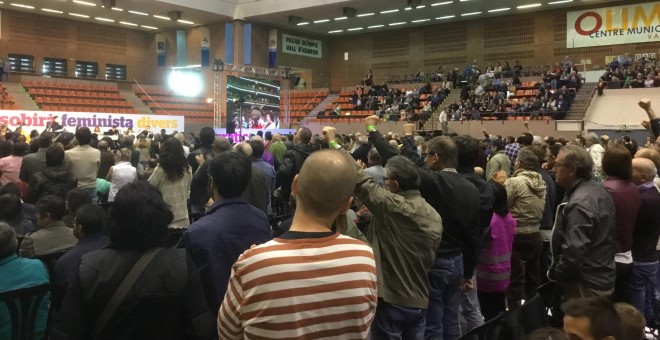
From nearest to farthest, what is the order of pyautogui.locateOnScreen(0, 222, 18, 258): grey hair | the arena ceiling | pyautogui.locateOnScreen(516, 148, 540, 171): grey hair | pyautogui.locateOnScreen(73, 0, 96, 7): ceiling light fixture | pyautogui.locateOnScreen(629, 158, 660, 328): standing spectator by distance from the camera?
pyautogui.locateOnScreen(0, 222, 18, 258): grey hair < pyautogui.locateOnScreen(629, 158, 660, 328): standing spectator < pyautogui.locateOnScreen(516, 148, 540, 171): grey hair < pyautogui.locateOnScreen(73, 0, 96, 7): ceiling light fixture < the arena ceiling

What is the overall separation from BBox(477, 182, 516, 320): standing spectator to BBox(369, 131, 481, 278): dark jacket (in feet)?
2.16

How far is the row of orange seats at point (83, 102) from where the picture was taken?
747 inches

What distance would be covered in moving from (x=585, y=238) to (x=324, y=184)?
196 centimetres

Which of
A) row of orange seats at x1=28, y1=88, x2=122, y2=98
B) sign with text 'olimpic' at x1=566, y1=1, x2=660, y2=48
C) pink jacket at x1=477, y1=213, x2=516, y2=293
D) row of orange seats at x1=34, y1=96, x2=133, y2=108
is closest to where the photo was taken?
pink jacket at x1=477, y1=213, x2=516, y2=293

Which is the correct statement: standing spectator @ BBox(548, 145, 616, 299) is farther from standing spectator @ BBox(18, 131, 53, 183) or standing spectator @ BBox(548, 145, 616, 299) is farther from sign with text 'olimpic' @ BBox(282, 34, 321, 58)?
sign with text 'olimpic' @ BBox(282, 34, 321, 58)

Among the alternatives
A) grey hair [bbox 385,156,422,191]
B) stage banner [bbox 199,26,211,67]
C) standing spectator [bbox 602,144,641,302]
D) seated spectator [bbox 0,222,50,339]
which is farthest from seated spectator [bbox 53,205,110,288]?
stage banner [bbox 199,26,211,67]

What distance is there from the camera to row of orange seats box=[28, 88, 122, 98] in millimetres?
19109

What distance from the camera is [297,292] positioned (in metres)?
1.45

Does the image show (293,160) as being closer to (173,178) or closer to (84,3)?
(173,178)

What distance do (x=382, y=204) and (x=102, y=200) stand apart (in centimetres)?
410

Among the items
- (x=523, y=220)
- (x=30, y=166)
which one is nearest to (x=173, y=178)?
(x=30, y=166)

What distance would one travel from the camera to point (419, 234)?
9.02ft

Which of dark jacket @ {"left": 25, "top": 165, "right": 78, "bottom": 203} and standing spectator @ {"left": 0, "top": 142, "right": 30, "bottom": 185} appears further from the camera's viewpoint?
standing spectator @ {"left": 0, "top": 142, "right": 30, "bottom": 185}

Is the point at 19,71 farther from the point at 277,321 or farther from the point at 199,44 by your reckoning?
the point at 277,321
